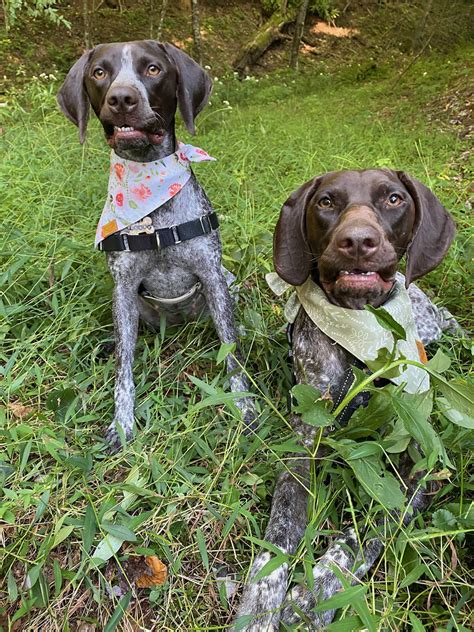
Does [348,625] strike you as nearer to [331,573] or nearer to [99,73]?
[331,573]

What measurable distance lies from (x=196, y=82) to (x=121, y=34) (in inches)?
493

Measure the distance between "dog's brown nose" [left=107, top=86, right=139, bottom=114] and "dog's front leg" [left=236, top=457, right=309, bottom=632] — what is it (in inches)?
72.6

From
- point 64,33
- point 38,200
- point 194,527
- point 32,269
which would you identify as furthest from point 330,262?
point 64,33

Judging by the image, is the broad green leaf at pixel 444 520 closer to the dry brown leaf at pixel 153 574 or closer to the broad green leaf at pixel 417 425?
the broad green leaf at pixel 417 425

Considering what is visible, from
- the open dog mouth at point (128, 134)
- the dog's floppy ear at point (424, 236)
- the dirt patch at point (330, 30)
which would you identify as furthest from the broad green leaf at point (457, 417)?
the dirt patch at point (330, 30)

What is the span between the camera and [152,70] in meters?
2.82

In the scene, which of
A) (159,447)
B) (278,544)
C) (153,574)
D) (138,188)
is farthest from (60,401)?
(278,544)

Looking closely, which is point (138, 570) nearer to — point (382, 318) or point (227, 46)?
point (382, 318)

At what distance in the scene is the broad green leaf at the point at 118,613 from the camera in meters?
1.95

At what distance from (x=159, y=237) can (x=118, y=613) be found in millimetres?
1765

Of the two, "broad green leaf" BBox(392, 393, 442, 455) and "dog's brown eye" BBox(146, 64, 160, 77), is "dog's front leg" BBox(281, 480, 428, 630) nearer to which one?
"broad green leaf" BBox(392, 393, 442, 455)

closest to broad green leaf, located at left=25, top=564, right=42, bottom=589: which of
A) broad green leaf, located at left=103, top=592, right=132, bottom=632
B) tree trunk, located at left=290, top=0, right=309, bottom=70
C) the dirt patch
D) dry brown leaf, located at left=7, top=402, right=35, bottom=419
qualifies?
broad green leaf, located at left=103, top=592, right=132, bottom=632

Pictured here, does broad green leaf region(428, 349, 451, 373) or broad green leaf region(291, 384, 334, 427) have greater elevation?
broad green leaf region(428, 349, 451, 373)

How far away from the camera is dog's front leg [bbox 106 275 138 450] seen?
9.28ft
